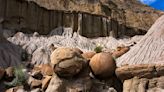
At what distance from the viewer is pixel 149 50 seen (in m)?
11.9

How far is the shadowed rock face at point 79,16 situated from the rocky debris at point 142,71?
22.8m

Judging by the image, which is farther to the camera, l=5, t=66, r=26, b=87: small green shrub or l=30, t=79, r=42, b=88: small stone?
l=5, t=66, r=26, b=87: small green shrub

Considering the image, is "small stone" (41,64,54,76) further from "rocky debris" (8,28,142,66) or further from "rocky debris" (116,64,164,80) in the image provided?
"rocky debris" (8,28,142,66)

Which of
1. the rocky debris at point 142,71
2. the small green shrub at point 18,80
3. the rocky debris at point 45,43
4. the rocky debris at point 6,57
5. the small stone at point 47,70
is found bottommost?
the rocky debris at point 45,43

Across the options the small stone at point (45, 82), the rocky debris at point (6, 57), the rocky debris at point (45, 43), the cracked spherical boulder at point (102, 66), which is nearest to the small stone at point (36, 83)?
the small stone at point (45, 82)

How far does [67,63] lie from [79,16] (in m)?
29.8

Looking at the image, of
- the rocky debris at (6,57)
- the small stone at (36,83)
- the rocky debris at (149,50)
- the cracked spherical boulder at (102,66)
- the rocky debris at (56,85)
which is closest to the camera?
the rocky debris at (56,85)

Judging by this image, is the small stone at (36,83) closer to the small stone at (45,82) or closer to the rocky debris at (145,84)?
the small stone at (45,82)

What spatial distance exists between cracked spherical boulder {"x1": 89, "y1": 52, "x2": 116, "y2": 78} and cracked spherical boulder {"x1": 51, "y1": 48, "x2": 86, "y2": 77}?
0.49 metres

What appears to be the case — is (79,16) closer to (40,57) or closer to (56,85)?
(40,57)

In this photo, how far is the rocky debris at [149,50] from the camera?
38.0ft

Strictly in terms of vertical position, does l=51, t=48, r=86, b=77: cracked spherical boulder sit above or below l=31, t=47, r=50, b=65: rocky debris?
above

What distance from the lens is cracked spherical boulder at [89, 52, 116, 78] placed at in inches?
439

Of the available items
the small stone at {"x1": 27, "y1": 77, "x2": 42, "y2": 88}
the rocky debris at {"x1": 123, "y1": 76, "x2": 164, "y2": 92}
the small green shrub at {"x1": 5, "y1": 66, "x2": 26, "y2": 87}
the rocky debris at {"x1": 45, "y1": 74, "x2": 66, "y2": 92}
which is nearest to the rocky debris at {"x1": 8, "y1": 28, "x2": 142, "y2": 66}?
the small green shrub at {"x1": 5, "y1": 66, "x2": 26, "y2": 87}
